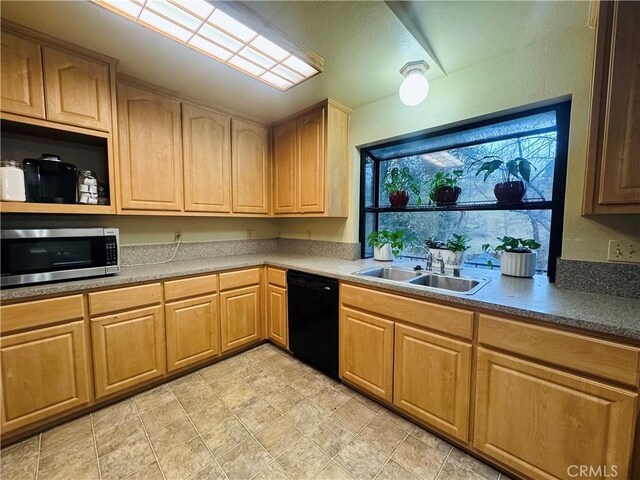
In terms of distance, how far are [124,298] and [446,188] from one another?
253cm

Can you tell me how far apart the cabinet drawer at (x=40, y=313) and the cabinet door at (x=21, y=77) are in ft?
3.66

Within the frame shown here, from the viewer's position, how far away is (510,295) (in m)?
1.42

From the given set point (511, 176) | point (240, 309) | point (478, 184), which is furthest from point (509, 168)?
point (240, 309)

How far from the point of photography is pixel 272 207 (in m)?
3.02

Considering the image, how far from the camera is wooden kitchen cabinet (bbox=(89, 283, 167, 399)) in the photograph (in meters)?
1.74

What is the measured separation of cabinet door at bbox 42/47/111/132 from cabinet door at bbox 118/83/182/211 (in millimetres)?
194

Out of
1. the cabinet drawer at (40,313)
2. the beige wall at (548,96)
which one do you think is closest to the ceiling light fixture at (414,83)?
the beige wall at (548,96)

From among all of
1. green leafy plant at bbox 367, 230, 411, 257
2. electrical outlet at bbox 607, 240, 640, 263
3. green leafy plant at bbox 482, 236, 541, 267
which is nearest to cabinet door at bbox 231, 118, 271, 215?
green leafy plant at bbox 367, 230, 411, 257

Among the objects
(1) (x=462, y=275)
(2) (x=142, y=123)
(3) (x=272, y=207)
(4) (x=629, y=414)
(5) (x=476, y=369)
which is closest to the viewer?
(4) (x=629, y=414)

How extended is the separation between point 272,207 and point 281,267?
34.0 inches

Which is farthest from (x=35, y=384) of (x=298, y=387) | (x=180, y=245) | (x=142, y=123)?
(x=142, y=123)

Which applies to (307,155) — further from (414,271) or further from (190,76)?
(414,271)

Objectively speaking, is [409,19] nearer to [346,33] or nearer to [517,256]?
[346,33]

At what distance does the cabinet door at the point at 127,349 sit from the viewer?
5.74ft
